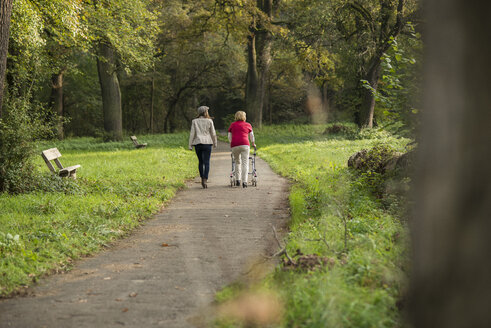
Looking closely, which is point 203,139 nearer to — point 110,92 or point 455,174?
point 455,174

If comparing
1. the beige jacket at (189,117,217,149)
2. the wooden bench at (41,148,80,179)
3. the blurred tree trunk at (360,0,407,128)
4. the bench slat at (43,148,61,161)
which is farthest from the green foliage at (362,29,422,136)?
the blurred tree trunk at (360,0,407,128)

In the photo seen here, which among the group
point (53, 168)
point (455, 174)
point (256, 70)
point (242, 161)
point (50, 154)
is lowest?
point (53, 168)

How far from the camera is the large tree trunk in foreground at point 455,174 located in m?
1.82

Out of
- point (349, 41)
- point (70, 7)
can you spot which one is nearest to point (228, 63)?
point (349, 41)

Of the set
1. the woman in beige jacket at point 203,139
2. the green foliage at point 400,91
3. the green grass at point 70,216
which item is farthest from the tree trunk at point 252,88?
the green foliage at point 400,91

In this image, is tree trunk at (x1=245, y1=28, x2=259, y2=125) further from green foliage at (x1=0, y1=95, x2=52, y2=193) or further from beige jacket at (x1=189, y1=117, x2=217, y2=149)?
green foliage at (x1=0, y1=95, x2=52, y2=193)

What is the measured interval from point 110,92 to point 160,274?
23108 millimetres

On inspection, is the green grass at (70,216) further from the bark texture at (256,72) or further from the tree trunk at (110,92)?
the bark texture at (256,72)

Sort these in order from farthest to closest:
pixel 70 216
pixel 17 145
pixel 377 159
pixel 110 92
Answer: pixel 110 92
pixel 377 159
pixel 17 145
pixel 70 216

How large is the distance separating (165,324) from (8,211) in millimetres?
5290

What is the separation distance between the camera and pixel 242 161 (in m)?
11.7

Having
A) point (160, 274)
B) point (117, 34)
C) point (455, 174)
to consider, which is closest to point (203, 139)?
point (160, 274)

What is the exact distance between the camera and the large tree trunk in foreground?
182 centimetres

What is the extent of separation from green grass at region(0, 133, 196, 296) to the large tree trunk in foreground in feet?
14.0
